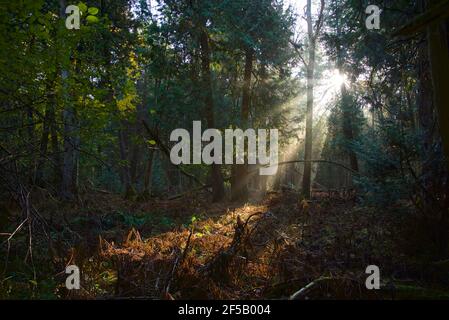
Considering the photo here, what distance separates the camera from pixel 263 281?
532 centimetres

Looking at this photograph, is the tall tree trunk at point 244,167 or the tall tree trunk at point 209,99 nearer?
the tall tree trunk at point 209,99

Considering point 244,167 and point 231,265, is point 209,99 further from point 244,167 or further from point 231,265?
point 231,265

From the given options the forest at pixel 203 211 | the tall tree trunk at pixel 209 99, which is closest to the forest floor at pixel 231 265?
the forest at pixel 203 211

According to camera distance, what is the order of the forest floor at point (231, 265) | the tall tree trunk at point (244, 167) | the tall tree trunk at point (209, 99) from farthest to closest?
the tall tree trunk at point (244, 167), the tall tree trunk at point (209, 99), the forest floor at point (231, 265)

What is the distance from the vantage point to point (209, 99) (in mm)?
15273

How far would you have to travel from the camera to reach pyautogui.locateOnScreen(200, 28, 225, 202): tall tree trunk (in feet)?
48.1

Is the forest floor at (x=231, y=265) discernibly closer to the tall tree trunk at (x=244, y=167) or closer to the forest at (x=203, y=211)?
the forest at (x=203, y=211)

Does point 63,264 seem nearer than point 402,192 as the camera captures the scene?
Yes

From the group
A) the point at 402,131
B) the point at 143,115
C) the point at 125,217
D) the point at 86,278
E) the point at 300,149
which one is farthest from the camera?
the point at 300,149

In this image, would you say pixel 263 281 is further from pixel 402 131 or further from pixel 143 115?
pixel 143 115

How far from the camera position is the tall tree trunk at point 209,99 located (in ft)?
48.1
